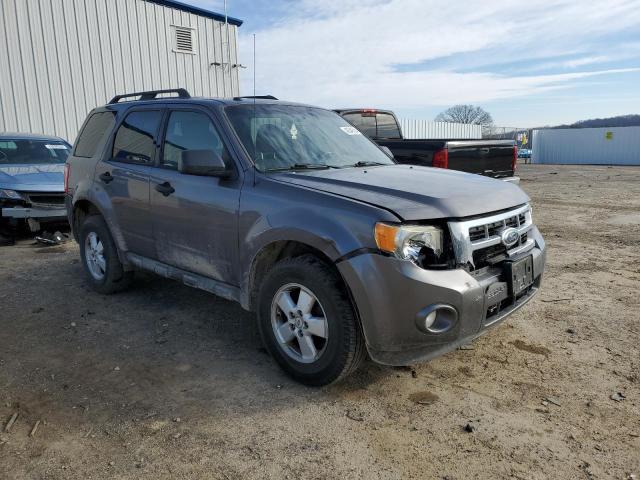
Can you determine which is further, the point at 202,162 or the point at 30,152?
the point at 30,152

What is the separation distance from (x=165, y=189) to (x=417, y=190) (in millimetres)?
2092

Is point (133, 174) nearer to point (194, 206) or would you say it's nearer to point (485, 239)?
point (194, 206)

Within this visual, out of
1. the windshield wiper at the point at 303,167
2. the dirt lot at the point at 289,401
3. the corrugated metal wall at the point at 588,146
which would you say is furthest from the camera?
the corrugated metal wall at the point at 588,146

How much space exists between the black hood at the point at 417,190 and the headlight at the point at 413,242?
0.26 ft

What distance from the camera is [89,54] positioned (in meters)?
13.7

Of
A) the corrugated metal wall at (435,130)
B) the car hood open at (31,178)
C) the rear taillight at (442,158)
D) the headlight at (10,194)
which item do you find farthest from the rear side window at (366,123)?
the corrugated metal wall at (435,130)

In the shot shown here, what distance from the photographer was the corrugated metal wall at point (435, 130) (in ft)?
93.2

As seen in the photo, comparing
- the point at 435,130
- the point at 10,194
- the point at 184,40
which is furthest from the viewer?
the point at 435,130

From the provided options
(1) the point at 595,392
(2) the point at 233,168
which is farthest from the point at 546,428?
(2) the point at 233,168

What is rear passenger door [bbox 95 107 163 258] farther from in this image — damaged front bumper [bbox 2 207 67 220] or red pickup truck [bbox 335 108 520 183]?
damaged front bumper [bbox 2 207 67 220]

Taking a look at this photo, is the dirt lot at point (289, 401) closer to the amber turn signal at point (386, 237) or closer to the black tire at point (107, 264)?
the black tire at point (107, 264)

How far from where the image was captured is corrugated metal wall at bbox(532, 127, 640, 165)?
3309cm

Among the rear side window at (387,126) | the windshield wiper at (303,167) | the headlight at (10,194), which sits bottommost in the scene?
the headlight at (10,194)

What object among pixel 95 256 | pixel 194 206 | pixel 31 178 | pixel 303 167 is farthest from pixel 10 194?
pixel 303 167
